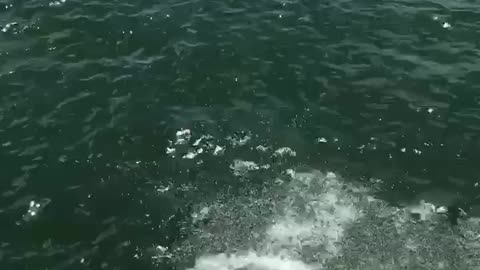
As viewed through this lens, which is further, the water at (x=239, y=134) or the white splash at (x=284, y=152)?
the white splash at (x=284, y=152)

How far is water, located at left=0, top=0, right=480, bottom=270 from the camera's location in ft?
64.8

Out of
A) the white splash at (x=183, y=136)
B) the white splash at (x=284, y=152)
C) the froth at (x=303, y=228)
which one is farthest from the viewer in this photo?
the white splash at (x=183, y=136)

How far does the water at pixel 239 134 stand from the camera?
1977cm

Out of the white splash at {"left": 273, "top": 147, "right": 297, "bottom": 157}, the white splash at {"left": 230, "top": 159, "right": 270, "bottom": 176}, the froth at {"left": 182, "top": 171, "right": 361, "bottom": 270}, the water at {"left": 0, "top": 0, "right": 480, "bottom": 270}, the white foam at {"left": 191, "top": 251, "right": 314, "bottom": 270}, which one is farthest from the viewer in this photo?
the white splash at {"left": 273, "top": 147, "right": 297, "bottom": 157}

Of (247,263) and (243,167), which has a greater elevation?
(243,167)

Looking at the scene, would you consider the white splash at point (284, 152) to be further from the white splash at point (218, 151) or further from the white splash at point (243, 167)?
the white splash at point (218, 151)

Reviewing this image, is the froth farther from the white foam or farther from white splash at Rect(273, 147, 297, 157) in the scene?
white splash at Rect(273, 147, 297, 157)

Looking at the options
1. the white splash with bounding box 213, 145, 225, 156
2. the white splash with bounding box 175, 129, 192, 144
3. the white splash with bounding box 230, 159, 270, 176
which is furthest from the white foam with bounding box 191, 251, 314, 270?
the white splash with bounding box 175, 129, 192, 144

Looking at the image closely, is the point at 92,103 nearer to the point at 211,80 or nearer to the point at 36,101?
the point at 36,101

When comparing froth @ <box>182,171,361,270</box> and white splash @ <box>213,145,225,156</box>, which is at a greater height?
white splash @ <box>213,145,225,156</box>

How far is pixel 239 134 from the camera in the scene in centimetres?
2417

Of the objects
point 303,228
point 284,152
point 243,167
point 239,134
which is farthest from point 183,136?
point 303,228

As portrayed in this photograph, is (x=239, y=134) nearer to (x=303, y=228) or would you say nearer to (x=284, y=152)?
(x=284, y=152)

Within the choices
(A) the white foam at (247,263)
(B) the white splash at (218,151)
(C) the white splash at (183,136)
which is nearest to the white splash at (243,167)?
(B) the white splash at (218,151)
